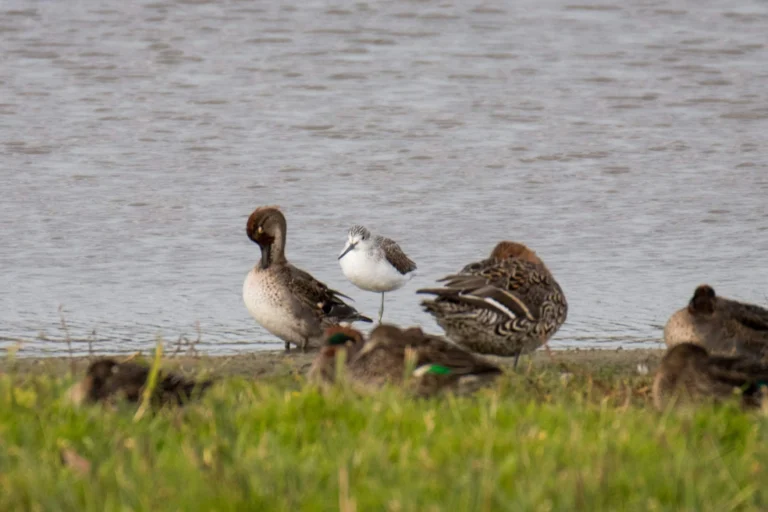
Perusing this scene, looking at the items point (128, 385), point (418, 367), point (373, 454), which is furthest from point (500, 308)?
point (373, 454)

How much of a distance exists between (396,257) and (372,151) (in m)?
3.77

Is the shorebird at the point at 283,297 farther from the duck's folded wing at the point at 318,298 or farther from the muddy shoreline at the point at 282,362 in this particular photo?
the muddy shoreline at the point at 282,362

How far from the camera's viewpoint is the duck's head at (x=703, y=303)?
27.9 ft

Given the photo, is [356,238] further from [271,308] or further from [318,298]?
[271,308]

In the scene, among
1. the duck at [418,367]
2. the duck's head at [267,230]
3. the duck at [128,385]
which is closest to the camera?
the duck at [128,385]

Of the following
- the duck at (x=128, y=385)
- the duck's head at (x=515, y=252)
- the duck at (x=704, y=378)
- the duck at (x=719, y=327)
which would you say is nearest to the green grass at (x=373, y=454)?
the duck at (x=128, y=385)

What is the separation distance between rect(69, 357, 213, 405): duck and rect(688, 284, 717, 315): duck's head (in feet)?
10.7

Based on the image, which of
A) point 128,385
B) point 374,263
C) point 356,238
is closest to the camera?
point 128,385

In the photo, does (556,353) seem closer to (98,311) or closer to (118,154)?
(98,311)

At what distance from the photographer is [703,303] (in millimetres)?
8516

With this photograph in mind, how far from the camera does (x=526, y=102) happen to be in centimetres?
1652

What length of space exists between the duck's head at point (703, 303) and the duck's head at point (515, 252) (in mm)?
1088

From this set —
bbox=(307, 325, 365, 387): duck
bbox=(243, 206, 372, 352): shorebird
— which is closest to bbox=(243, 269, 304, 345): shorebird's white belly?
bbox=(243, 206, 372, 352): shorebird

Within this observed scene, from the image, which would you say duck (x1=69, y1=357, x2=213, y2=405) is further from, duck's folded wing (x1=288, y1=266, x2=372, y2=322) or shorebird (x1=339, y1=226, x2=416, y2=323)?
shorebird (x1=339, y1=226, x2=416, y2=323)
